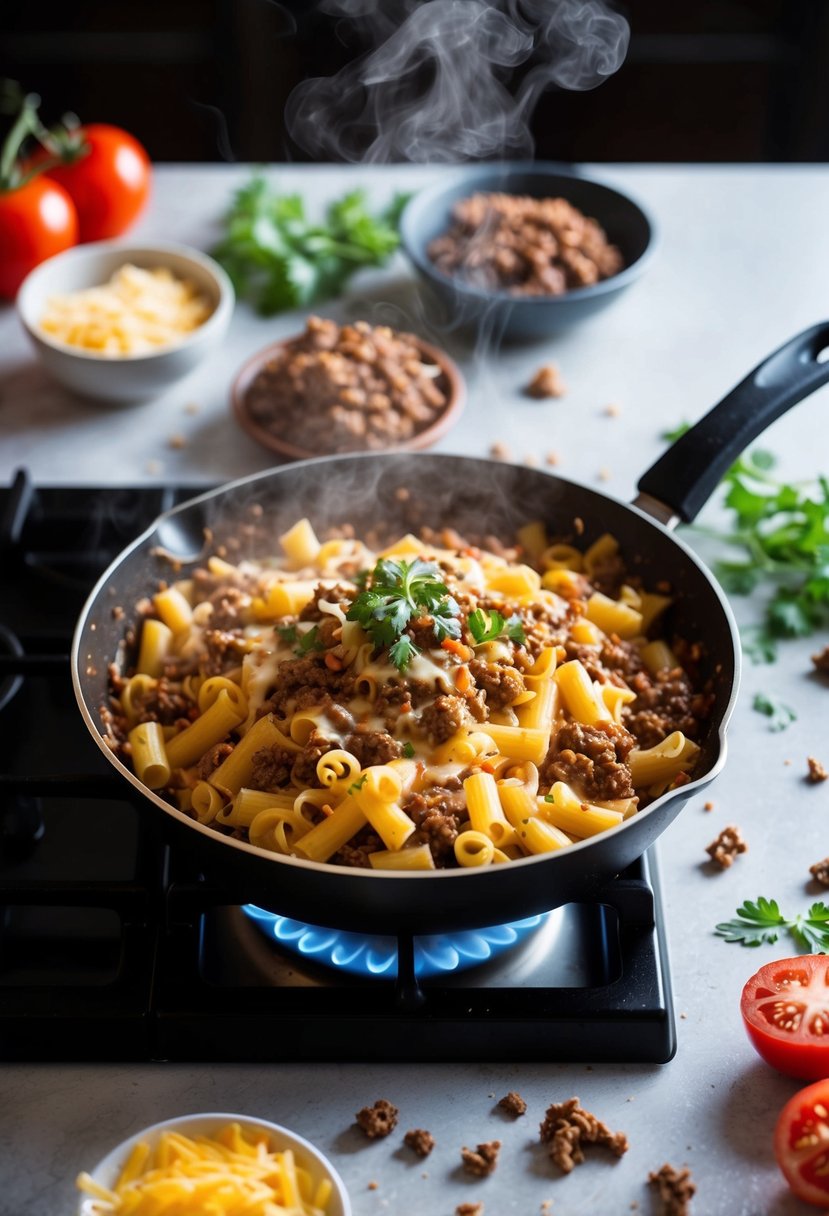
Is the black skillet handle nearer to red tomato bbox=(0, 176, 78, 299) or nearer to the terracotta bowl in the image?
the terracotta bowl

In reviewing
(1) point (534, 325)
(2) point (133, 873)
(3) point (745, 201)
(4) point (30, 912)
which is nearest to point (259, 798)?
(2) point (133, 873)

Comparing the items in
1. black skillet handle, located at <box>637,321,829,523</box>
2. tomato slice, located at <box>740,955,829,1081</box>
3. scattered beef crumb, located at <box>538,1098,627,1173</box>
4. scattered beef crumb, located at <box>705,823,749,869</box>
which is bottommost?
scattered beef crumb, located at <box>538,1098,627,1173</box>

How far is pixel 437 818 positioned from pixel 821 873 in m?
0.71

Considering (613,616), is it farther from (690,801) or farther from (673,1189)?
(673,1189)

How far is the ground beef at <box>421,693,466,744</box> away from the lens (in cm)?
190

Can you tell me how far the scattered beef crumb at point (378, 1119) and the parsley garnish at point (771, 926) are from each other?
615 mm

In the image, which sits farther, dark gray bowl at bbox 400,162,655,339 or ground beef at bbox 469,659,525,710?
dark gray bowl at bbox 400,162,655,339

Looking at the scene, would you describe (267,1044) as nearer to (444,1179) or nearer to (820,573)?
(444,1179)

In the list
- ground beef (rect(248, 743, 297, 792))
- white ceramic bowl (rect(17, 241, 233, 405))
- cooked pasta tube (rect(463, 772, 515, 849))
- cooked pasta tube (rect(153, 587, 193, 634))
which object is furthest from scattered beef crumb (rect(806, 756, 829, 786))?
white ceramic bowl (rect(17, 241, 233, 405))

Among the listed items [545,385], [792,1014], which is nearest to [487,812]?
[792,1014]

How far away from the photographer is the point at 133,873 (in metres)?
2.13

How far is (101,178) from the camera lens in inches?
143

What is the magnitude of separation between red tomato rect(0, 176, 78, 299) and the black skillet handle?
1969 mm

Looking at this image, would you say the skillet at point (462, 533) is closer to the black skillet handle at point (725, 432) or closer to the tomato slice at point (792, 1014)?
the black skillet handle at point (725, 432)
